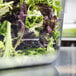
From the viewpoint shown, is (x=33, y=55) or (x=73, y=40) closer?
(x=33, y=55)

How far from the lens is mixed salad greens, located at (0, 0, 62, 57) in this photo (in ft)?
0.88

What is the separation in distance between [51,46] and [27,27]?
71 mm

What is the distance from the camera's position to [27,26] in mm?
278

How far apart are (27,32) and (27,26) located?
1cm

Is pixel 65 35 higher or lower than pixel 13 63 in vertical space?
lower

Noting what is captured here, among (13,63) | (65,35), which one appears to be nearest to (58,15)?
(13,63)

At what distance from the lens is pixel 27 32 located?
0.28 meters

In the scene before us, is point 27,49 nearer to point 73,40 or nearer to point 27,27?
point 27,27

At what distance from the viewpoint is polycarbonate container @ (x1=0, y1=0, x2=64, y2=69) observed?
269mm

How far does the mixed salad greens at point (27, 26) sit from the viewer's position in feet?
0.88

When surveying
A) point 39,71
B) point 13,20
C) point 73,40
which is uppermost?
point 13,20

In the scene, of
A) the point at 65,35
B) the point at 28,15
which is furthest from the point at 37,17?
the point at 65,35

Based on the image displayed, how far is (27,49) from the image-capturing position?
0.29m

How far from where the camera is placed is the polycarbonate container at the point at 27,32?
0.27 metres
